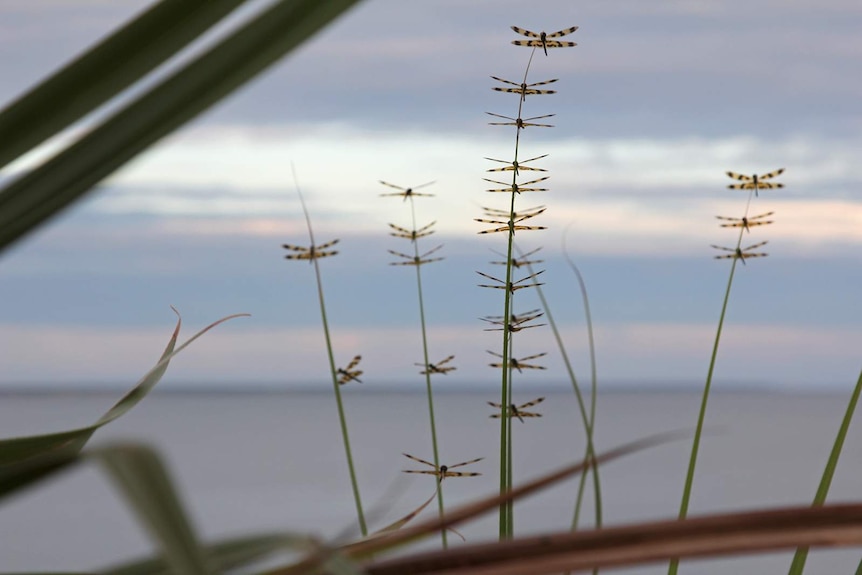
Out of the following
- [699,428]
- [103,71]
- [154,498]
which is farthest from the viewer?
[699,428]

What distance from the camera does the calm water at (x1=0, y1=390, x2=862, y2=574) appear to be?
594cm

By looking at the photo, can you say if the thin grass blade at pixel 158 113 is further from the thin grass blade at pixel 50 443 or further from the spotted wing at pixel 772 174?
the spotted wing at pixel 772 174

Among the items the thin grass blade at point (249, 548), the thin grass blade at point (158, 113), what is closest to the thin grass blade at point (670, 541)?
the thin grass blade at point (249, 548)

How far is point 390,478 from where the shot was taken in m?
8.82

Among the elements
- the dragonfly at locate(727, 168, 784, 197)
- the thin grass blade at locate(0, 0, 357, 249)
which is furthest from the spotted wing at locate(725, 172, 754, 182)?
the thin grass blade at locate(0, 0, 357, 249)

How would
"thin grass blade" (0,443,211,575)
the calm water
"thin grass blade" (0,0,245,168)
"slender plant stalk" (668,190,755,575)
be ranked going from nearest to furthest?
"thin grass blade" (0,443,211,575)
"thin grass blade" (0,0,245,168)
"slender plant stalk" (668,190,755,575)
the calm water

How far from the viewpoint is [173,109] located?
27 cm

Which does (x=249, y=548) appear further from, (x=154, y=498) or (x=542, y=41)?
(x=542, y=41)

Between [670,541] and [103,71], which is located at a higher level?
[103,71]

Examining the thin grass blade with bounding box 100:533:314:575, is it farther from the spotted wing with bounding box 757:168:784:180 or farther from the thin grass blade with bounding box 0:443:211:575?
the spotted wing with bounding box 757:168:784:180

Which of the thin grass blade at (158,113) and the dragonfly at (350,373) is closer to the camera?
the thin grass blade at (158,113)

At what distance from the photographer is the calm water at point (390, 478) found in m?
5.94

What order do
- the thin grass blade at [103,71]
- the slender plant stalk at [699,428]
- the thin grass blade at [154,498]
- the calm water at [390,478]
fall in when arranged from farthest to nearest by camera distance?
the calm water at [390,478] < the slender plant stalk at [699,428] < the thin grass blade at [103,71] < the thin grass blade at [154,498]

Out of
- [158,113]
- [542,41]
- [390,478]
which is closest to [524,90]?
[542,41]
